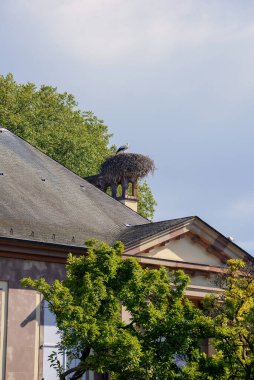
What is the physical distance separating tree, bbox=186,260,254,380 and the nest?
19.4 meters

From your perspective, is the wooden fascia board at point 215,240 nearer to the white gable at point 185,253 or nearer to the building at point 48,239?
the building at point 48,239

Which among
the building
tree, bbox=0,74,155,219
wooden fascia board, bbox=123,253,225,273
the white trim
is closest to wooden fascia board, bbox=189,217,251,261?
the building

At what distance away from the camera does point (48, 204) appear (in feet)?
92.3

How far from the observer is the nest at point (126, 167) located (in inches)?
1578

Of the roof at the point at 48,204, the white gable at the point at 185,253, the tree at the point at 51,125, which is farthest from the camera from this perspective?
the tree at the point at 51,125

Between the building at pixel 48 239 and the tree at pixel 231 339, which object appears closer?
the tree at pixel 231 339

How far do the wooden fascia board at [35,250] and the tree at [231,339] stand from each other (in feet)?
17.9

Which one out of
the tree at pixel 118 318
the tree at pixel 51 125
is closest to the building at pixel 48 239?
the tree at pixel 118 318

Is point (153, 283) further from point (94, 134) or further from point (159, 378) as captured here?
point (94, 134)

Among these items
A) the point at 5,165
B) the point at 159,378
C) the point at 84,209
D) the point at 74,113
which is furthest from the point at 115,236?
the point at 74,113

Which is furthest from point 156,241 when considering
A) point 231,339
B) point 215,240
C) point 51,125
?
point 51,125

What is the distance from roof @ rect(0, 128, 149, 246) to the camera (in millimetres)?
25828

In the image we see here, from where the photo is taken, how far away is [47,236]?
25.6 metres

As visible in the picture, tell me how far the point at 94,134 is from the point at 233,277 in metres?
30.2
